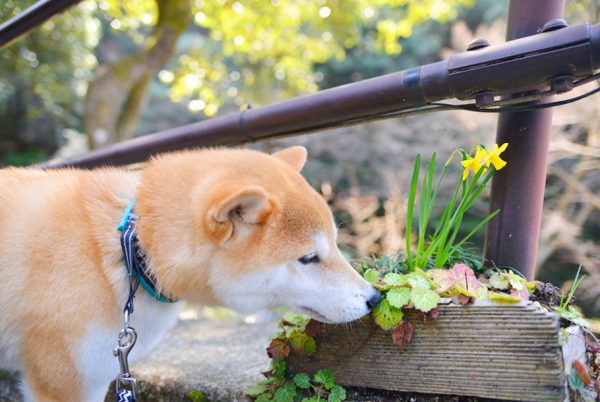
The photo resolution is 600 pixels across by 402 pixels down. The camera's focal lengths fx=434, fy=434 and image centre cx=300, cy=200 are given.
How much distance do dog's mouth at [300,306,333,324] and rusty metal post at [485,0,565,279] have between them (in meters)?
0.79

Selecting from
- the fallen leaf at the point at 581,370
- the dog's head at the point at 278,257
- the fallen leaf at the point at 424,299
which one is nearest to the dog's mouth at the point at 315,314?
the dog's head at the point at 278,257

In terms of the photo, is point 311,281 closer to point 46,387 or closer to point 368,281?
point 368,281

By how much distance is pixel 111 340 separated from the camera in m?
1.65

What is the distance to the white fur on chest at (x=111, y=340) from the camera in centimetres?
162

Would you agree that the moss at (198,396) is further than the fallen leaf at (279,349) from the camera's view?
Yes

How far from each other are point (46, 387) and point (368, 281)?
1310mm

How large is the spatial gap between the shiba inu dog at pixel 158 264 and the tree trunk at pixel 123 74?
542 centimetres

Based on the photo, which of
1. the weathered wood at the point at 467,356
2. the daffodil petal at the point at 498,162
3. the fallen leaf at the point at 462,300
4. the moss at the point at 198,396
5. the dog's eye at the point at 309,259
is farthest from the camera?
the moss at the point at 198,396

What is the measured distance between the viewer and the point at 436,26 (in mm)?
13203

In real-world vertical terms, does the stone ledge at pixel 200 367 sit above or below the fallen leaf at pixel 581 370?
below

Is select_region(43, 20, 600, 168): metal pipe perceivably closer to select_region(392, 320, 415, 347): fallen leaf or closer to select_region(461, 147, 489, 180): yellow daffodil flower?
select_region(461, 147, 489, 180): yellow daffodil flower

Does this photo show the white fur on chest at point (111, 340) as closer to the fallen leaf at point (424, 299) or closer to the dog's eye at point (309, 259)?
the dog's eye at point (309, 259)

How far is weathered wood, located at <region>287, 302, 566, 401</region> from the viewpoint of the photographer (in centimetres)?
138

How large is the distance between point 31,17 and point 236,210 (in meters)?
1.61
